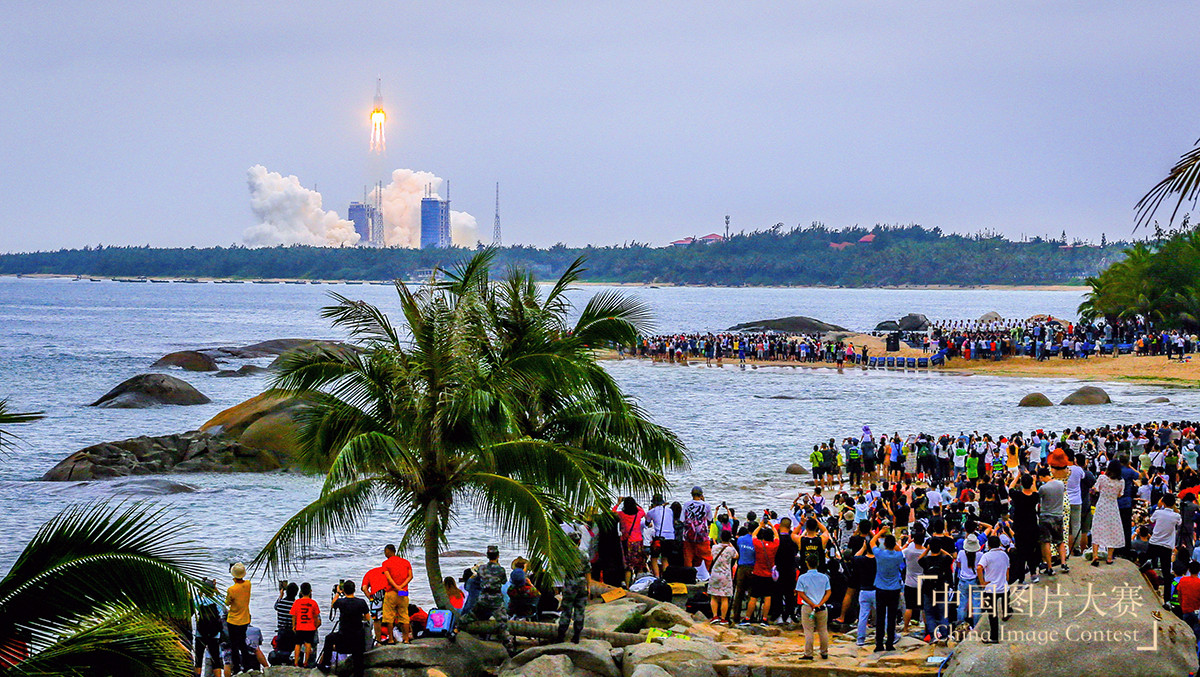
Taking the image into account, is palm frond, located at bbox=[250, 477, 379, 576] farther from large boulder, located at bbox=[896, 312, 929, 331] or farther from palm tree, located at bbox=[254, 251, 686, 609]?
large boulder, located at bbox=[896, 312, 929, 331]

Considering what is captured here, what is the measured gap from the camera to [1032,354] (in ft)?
206

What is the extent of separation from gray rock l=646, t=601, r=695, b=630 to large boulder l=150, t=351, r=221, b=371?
62.6 metres

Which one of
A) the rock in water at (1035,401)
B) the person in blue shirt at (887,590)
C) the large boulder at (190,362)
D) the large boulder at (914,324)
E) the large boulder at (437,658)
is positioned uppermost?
the large boulder at (914,324)

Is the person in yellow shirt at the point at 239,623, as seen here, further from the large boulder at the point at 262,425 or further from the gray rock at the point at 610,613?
the large boulder at the point at 262,425

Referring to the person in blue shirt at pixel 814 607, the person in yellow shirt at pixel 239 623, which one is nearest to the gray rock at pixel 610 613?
the person in blue shirt at pixel 814 607

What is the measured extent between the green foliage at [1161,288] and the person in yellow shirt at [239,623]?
61.9m

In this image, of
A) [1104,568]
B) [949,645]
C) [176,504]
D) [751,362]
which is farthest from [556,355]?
[751,362]

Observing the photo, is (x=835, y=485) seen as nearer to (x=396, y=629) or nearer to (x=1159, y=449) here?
(x=1159, y=449)

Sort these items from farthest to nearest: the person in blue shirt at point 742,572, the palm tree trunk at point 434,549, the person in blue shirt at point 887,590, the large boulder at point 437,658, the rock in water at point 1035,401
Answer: the rock in water at point 1035,401 < the person in blue shirt at point 742,572 < the palm tree trunk at point 434,549 < the person in blue shirt at point 887,590 < the large boulder at point 437,658

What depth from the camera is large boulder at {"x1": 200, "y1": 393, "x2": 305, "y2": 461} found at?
35.5 m

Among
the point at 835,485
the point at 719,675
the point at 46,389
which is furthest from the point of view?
the point at 46,389

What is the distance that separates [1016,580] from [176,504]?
22.4 metres

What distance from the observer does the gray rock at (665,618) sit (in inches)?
548

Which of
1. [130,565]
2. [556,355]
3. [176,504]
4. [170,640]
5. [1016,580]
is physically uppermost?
[556,355]
